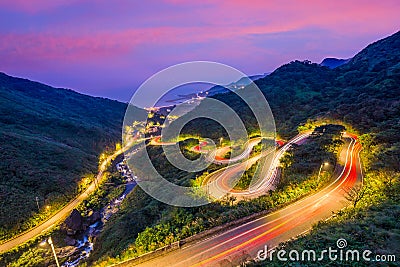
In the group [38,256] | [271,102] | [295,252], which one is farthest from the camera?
[271,102]

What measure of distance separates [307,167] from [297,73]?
63281 mm

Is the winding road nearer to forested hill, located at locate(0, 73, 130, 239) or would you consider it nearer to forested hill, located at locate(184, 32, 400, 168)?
forested hill, located at locate(0, 73, 130, 239)

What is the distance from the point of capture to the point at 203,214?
Result: 14773mm

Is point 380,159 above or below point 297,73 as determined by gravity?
below

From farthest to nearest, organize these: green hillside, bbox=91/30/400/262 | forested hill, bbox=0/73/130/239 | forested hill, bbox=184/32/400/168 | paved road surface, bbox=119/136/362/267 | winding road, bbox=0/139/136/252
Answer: forested hill, bbox=184/32/400/168, forested hill, bbox=0/73/130/239, winding road, bbox=0/139/136/252, green hillside, bbox=91/30/400/262, paved road surface, bbox=119/136/362/267

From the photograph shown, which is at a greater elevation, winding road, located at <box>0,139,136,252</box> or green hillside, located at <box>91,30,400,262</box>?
green hillside, located at <box>91,30,400,262</box>

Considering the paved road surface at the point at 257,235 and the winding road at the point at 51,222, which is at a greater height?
the paved road surface at the point at 257,235

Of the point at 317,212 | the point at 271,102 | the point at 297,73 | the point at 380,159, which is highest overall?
the point at 297,73

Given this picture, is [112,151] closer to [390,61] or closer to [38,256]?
[38,256]

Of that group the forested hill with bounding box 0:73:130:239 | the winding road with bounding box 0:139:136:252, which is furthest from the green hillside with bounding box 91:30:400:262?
the forested hill with bounding box 0:73:130:239

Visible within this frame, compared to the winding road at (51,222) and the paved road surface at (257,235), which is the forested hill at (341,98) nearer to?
the paved road surface at (257,235)

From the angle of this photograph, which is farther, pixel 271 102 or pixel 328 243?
pixel 271 102

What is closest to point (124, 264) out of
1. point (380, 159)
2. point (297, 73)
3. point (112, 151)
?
point (380, 159)

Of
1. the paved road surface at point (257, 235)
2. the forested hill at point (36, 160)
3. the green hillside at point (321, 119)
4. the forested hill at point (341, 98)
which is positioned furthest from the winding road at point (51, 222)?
the forested hill at point (341, 98)
